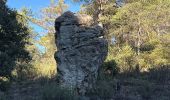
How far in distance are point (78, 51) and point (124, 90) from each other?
3668 mm

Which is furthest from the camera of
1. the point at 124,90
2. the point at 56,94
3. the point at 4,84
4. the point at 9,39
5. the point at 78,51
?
the point at 4,84

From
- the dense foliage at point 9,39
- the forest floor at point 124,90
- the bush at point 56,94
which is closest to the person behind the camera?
the bush at point 56,94

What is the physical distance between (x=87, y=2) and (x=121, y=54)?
263 inches

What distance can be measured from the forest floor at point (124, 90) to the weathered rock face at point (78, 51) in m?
0.71

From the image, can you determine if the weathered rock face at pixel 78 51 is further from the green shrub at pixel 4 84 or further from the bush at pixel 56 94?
the green shrub at pixel 4 84

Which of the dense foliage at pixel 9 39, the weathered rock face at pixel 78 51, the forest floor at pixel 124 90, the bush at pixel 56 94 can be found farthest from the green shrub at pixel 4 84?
the bush at pixel 56 94

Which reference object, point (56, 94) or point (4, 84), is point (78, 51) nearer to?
point (56, 94)

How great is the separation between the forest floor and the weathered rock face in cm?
71

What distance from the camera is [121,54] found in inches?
1367

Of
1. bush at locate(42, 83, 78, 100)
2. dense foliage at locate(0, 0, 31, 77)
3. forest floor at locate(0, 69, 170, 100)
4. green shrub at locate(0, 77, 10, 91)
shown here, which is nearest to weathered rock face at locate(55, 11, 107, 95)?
forest floor at locate(0, 69, 170, 100)

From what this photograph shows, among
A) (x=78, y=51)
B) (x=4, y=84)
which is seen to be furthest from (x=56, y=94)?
(x=4, y=84)

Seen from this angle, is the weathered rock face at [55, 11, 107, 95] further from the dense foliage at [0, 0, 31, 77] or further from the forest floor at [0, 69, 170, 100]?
the dense foliage at [0, 0, 31, 77]

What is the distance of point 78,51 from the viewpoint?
66.9ft

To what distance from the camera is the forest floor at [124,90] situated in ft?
63.2
